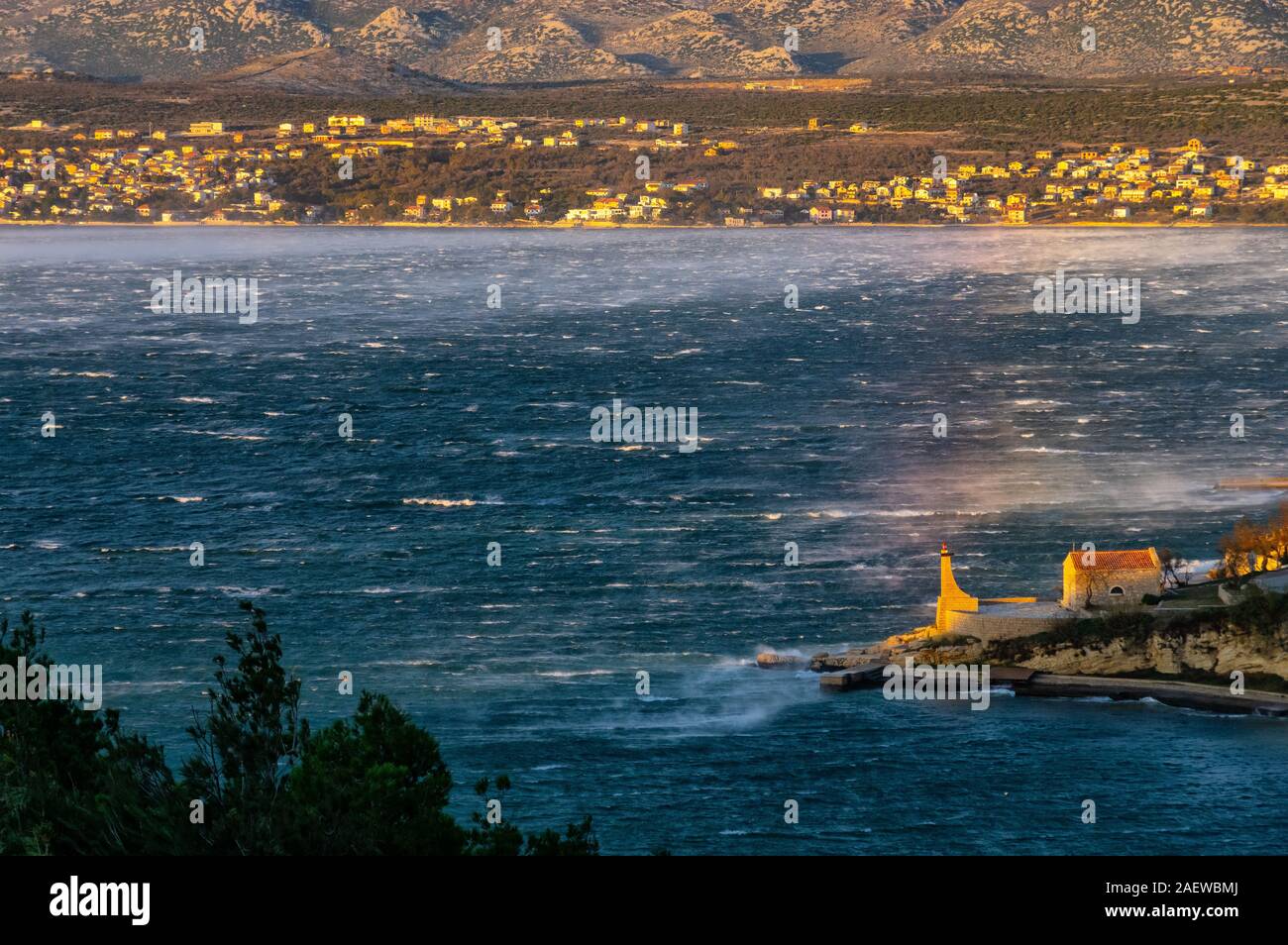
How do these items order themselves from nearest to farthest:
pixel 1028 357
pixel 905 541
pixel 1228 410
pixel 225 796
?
pixel 225 796
pixel 905 541
pixel 1228 410
pixel 1028 357

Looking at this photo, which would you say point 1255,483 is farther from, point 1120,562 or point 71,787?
point 71,787

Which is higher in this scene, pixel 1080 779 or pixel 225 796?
pixel 225 796

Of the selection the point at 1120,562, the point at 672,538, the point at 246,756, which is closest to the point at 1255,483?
the point at 672,538

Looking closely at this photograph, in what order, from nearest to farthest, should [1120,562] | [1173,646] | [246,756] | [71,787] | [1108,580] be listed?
[71,787] → [246,756] → [1173,646] → [1108,580] → [1120,562]

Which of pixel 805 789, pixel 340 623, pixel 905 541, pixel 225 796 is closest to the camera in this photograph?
pixel 225 796

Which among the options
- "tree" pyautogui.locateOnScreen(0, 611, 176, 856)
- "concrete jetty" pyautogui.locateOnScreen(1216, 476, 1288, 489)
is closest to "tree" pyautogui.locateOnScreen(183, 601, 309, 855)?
"tree" pyautogui.locateOnScreen(0, 611, 176, 856)
